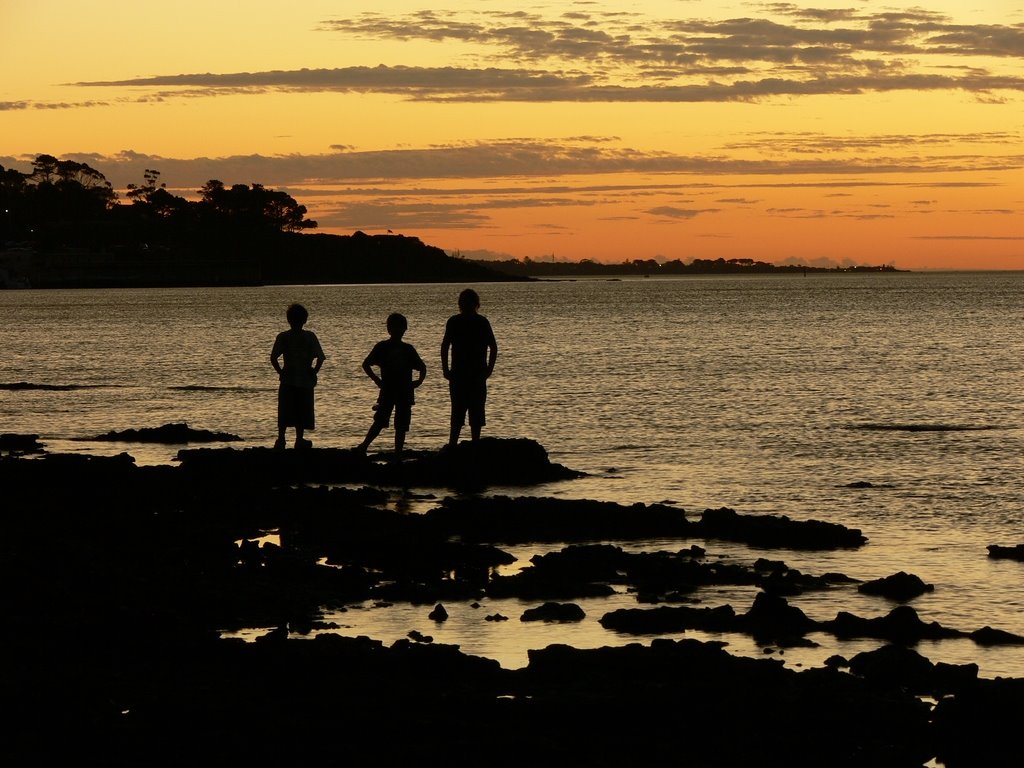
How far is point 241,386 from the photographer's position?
49.0 m

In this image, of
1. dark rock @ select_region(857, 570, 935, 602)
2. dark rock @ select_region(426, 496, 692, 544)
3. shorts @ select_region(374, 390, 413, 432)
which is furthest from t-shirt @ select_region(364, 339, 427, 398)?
dark rock @ select_region(857, 570, 935, 602)

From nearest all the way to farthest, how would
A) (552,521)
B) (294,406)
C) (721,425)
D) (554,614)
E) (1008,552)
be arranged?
(554,614) → (1008,552) → (552,521) → (294,406) → (721,425)

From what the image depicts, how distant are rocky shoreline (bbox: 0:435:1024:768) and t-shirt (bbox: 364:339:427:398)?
2312 millimetres

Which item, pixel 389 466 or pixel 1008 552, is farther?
pixel 389 466

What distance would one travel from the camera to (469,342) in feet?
64.1

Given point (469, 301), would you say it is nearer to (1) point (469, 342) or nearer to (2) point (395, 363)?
(1) point (469, 342)

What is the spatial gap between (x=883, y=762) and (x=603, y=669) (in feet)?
7.62

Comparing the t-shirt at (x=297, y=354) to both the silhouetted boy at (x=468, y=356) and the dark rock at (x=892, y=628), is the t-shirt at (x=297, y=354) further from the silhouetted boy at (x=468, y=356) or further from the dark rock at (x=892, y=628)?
the dark rock at (x=892, y=628)

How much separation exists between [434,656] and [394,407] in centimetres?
1053

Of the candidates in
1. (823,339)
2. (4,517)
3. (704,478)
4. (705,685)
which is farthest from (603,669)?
(823,339)

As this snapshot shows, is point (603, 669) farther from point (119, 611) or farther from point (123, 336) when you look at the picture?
point (123, 336)

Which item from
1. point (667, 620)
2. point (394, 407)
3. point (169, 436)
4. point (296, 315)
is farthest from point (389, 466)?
point (667, 620)

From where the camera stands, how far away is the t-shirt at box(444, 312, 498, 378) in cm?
1948

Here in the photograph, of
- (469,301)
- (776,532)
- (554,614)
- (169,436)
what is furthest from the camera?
(169,436)
